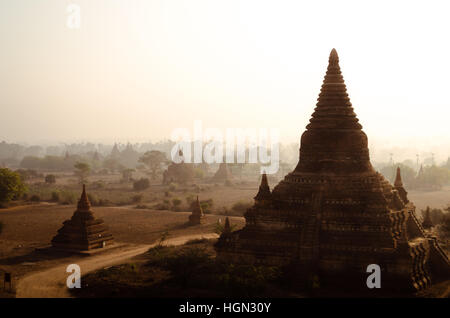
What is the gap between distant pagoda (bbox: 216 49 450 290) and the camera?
23297 mm

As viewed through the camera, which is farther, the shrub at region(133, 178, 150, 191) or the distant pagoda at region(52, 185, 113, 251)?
the shrub at region(133, 178, 150, 191)

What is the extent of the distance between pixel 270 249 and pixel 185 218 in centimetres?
2521

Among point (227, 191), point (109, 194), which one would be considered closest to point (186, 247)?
point (109, 194)

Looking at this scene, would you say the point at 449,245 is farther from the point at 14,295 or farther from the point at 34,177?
the point at 34,177

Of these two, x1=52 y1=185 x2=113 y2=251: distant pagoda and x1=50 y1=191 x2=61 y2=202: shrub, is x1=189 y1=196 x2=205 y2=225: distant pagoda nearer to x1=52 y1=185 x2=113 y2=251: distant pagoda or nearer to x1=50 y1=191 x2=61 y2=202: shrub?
x1=52 y1=185 x2=113 y2=251: distant pagoda

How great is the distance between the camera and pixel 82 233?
35.4 m

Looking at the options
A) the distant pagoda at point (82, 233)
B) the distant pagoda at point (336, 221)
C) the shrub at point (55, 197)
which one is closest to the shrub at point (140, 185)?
the shrub at point (55, 197)

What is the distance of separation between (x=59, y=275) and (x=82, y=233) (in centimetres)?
671

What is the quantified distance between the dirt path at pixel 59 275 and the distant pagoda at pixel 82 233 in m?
1.45

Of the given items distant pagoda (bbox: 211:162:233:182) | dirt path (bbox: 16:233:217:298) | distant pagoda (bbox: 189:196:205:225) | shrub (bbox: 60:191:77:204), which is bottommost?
dirt path (bbox: 16:233:217:298)

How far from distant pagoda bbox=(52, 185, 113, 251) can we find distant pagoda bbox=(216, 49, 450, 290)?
39.2 ft

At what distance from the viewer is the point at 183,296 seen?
23031mm

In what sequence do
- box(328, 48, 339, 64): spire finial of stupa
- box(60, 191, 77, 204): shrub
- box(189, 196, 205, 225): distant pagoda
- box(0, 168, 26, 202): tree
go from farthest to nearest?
1. box(60, 191, 77, 204): shrub
2. box(0, 168, 26, 202): tree
3. box(189, 196, 205, 225): distant pagoda
4. box(328, 48, 339, 64): spire finial of stupa

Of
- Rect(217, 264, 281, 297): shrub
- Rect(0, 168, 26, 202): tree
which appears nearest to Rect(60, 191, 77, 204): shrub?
Rect(0, 168, 26, 202): tree
